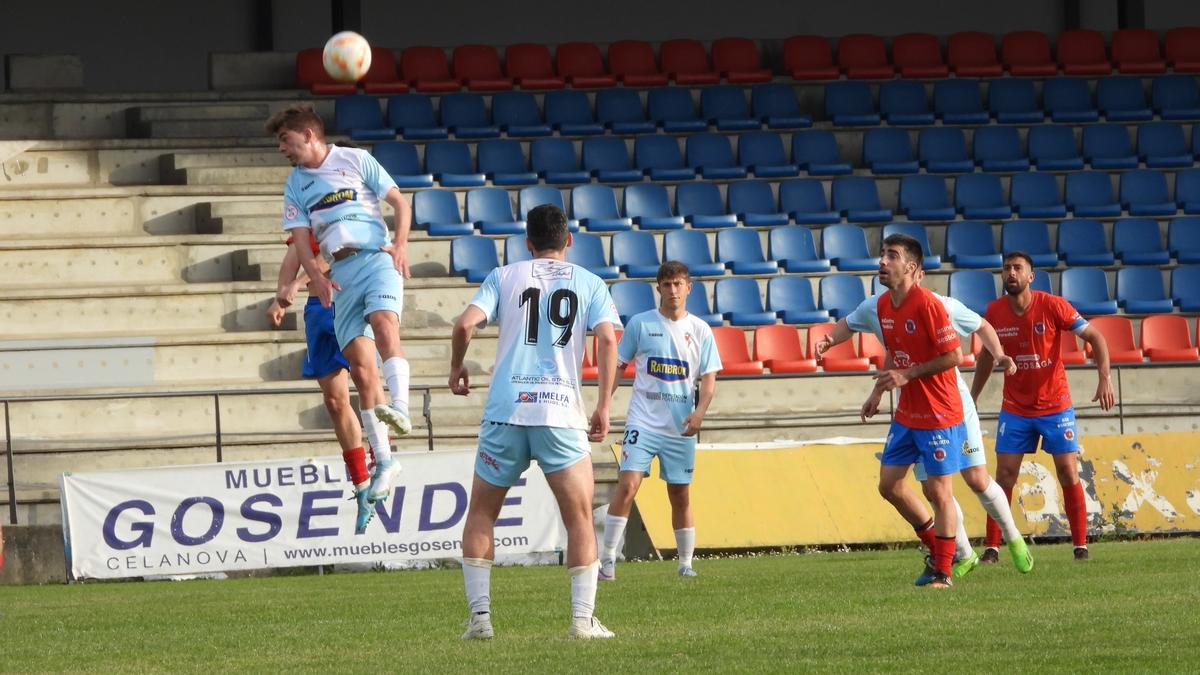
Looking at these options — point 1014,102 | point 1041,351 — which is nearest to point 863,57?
point 1014,102

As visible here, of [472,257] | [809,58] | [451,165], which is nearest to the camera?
[472,257]

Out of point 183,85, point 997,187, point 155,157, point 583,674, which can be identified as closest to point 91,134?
point 155,157

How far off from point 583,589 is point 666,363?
215 inches

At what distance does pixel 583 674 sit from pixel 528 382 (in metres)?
1.64

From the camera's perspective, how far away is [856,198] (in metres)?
24.0

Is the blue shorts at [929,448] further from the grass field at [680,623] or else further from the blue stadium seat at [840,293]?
the blue stadium seat at [840,293]

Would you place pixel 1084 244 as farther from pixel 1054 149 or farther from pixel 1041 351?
pixel 1041 351

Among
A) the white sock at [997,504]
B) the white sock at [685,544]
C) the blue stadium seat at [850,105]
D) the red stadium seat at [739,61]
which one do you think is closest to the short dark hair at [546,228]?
the white sock at [997,504]

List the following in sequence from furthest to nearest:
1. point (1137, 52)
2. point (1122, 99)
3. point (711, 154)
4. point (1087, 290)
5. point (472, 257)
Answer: point (1137, 52) < point (1122, 99) < point (711, 154) < point (1087, 290) < point (472, 257)

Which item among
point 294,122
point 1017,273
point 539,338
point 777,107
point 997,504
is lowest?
point 997,504

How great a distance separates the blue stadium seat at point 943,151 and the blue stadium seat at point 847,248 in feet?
8.12

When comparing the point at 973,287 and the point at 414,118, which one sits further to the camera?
the point at 414,118

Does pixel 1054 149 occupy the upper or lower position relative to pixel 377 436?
upper

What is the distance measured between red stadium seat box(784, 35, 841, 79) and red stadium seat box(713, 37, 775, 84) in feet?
1.35
